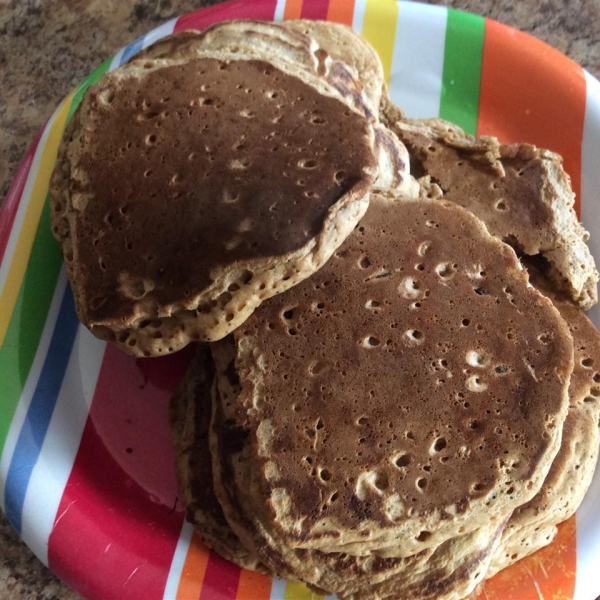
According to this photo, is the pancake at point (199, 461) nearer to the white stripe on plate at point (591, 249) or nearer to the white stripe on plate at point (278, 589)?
the white stripe on plate at point (278, 589)

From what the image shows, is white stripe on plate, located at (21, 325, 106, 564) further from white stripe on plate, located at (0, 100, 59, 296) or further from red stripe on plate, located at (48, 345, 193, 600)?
white stripe on plate, located at (0, 100, 59, 296)

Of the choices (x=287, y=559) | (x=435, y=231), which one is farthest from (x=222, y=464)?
(x=435, y=231)

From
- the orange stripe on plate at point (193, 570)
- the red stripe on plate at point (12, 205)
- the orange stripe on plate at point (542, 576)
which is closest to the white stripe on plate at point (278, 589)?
the orange stripe on plate at point (193, 570)

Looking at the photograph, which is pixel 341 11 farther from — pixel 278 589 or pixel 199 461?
pixel 278 589

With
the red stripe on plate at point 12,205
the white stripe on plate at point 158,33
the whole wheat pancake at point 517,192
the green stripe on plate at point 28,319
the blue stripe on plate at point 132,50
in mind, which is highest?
the white stripe on plate at point 158,33

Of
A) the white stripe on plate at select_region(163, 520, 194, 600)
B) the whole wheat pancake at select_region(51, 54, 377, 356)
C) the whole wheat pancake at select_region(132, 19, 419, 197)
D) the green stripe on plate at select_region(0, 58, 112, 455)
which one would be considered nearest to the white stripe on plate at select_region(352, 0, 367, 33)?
the whole wheat pancake at select_region(132, 19, 419, 197)

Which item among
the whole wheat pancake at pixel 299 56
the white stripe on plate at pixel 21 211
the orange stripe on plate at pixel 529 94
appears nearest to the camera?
the whole wheat pancake at pixel 299 56
